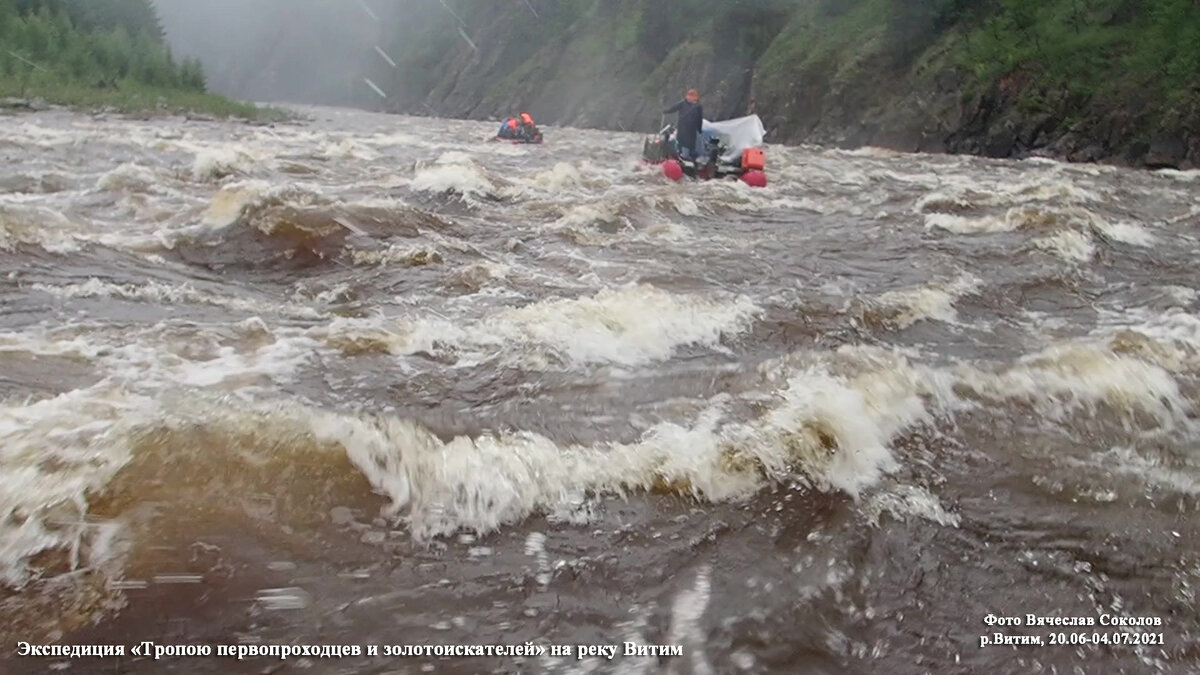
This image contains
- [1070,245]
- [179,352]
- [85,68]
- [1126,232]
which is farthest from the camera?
[85,68]

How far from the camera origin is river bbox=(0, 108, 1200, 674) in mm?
2393

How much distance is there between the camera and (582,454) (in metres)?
3.38

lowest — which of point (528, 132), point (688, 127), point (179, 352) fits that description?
point (179, 352)

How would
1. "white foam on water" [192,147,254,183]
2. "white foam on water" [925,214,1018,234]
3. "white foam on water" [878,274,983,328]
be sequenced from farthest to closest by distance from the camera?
"white foam on water" [192,147,254,183] → "white foam on water" [925,214,1018,234] → "white foam on water" [878,274,983,328]

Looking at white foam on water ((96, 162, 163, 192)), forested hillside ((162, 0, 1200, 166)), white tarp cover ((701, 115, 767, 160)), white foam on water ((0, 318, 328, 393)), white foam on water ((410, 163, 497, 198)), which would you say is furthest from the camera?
forested hillside ((162, 0, 1200, 166))

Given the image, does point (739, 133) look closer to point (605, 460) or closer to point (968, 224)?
point (968, 224)

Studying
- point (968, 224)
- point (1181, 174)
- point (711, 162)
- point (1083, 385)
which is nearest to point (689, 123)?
point (711, 162)

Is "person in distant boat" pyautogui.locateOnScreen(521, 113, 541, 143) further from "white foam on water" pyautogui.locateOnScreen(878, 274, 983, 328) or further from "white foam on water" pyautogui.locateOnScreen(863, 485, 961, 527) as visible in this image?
"white foam on water" pyautogui.locateOnScreen(863, 485, 961, 527)

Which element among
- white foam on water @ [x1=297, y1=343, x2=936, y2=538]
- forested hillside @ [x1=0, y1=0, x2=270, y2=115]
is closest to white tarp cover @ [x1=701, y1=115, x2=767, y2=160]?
white foam on water @ [x1=297, y1=343, x2=936, y2=538]

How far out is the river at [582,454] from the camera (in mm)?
2393

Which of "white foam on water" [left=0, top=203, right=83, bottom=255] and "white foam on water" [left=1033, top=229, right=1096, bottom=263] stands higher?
"white foam on water" [left=0, top=203, right=83, bottom=255]

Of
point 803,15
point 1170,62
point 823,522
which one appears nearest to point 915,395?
point 823,522

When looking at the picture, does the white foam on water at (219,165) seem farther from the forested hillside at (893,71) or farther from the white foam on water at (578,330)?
the forested hillside at (893,71)

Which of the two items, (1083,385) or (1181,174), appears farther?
(1181,174)
